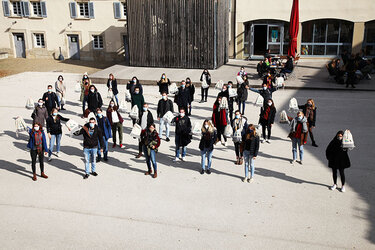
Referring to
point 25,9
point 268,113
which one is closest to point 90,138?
point 268,113

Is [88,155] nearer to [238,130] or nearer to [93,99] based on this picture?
[238,130]

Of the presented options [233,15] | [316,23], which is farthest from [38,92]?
[316,23]

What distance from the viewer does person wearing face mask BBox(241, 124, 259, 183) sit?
10.3 metres

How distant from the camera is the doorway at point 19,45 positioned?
34.7m

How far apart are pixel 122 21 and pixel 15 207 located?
24.3 meters

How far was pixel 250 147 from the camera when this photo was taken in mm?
10312

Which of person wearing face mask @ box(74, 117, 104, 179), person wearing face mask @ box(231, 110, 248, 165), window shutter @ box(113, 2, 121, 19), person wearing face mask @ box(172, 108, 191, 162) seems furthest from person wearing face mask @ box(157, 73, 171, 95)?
window shutter @ box(113, 2, 121, 19)

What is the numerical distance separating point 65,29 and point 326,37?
19.9m

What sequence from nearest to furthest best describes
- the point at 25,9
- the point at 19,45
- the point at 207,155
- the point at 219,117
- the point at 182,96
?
the point at 207,155 < the point at 219,117 < the point at 182,96 < the point at 25,9 < the point at 19,45

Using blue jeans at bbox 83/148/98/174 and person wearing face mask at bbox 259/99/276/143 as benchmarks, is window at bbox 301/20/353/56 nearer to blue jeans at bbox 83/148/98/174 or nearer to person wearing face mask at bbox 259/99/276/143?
person wearing face mask at bbox 259/99/276/143

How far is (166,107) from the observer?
1376 centimetres

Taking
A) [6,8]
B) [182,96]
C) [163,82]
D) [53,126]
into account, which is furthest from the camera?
[6,8]

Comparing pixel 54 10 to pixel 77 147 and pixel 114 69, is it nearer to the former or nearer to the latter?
pixel 114 69

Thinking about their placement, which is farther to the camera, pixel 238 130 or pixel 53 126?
pixel 53 126
